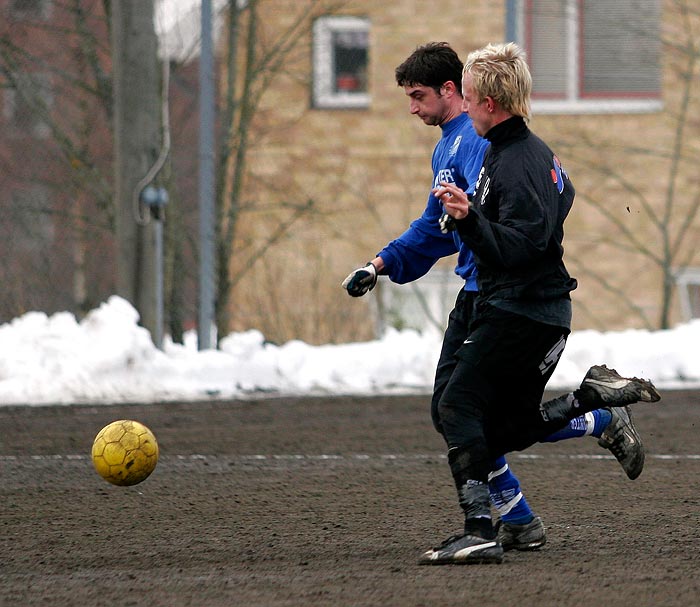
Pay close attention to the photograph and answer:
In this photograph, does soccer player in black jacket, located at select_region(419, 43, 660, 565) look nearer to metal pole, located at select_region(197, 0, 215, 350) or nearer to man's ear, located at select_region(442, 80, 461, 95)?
man's ear, located at select_region(442, 80, 461, 95)

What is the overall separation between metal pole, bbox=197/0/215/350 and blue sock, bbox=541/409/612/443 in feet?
29.5

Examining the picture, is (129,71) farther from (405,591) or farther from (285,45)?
(405,591)

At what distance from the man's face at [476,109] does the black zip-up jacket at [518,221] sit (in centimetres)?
4

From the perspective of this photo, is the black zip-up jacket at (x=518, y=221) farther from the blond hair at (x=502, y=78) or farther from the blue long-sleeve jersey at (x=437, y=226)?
the blue long-sleeve jersey at (x=437, y=226)

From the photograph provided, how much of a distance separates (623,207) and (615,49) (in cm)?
210

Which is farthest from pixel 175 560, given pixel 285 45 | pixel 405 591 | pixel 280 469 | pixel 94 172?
pixel 285 45

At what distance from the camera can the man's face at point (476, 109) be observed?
551 centimetres

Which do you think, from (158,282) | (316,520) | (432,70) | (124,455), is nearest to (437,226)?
(432,70)

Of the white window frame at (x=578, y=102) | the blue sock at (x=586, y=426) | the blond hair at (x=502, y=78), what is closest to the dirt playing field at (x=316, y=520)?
the blue sock at (x=586, y=426)

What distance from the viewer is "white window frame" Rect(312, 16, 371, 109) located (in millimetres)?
18125

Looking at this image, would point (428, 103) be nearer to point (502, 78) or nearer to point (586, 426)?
point (502, 78)

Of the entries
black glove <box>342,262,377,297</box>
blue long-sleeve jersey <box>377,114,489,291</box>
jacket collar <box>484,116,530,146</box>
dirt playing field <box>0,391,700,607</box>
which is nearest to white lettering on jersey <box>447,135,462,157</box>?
blue long-sleeve jersey <box>377,114,489,291</box>

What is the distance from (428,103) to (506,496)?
1593mm

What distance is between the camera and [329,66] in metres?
19.5
